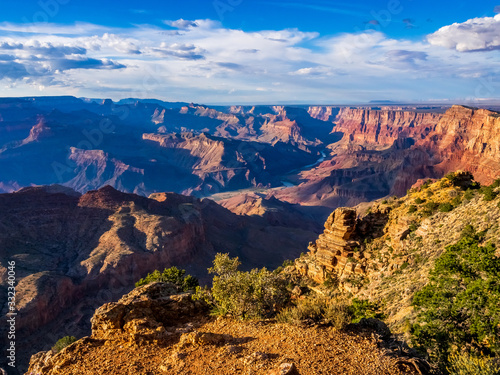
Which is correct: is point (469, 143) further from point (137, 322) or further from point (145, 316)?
point (137, 322)

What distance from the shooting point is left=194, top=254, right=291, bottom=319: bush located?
17266mm

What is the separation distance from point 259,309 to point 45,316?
52.3 meters

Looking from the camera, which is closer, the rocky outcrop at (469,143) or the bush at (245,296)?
the bush at (245,296)

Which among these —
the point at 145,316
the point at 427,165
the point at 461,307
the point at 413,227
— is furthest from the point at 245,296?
the point at 427,165

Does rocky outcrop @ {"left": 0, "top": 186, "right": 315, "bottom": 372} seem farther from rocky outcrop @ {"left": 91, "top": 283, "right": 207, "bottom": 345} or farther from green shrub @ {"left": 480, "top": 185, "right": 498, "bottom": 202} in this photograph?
green shrub @ {"left": 480, "top": 185, "right": 498, "bottom": 202}

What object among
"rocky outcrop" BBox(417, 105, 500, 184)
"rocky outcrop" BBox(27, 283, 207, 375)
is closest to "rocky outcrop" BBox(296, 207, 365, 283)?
"rocky outcrop" BBox(27, 283, 207, 375)

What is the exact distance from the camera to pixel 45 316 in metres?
54.5

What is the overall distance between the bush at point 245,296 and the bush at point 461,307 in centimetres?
727

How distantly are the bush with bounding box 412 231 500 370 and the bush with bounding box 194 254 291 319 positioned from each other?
23.8 feet

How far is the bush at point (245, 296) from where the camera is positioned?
56.6 ft

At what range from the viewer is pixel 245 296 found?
17.3m

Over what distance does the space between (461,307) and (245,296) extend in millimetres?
10830

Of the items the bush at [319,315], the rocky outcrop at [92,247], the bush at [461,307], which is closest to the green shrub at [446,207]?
the bush at [461,307]

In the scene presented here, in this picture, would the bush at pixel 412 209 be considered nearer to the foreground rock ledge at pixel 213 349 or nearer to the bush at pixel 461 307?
the bush at pixel 461 307
